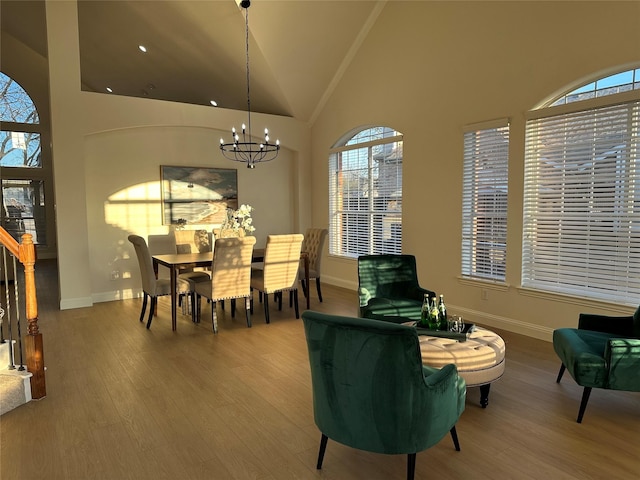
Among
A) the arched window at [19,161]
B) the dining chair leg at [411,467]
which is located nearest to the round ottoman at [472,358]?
the dining chair leg at [411,467]

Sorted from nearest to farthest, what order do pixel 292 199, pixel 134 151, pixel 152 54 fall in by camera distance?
pixel 134 151
pixel 152 54
pixel 292 199

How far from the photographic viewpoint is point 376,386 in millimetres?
2008

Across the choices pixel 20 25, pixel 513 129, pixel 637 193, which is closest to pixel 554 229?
pixel 637 193

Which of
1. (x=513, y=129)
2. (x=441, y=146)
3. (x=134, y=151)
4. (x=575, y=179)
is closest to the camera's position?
(x=575, y=179)

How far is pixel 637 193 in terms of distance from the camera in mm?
3803

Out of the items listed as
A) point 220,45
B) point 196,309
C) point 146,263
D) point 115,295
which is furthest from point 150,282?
point 220,45

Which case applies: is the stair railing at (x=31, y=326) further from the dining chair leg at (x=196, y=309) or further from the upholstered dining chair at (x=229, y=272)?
the dining chair leg at (x=196, y=309)

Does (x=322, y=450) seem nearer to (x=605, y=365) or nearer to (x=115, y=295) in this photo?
(x=605, y=365)

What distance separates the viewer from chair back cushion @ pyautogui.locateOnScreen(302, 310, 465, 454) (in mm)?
1954

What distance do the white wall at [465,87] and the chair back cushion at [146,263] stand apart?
3469mm

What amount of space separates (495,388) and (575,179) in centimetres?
229

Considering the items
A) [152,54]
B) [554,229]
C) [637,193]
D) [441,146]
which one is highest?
[152,54]

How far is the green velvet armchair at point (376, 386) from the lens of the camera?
196 centimetres

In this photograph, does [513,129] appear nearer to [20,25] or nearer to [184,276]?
[184,276]
